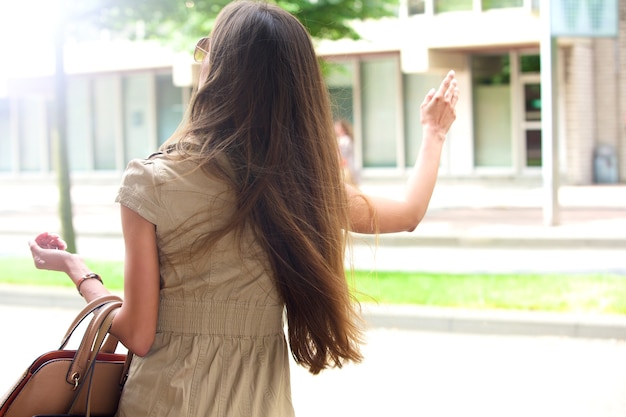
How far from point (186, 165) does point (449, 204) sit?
19.9m

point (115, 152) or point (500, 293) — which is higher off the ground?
point (115, 152)

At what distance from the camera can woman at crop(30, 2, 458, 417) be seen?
2.02 m

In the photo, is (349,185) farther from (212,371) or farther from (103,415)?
(103,415)

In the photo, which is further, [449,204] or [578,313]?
[449,204]

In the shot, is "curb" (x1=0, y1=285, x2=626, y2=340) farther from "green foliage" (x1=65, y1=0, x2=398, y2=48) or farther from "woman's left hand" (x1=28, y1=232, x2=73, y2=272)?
"green foliage" (x1=65, y1=0, x2=398, y2=48)

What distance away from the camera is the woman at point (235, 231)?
2018 mm

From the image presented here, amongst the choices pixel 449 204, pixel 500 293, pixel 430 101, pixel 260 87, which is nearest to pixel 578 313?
pixel 500 293

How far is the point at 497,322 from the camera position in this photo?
8156 millimetres

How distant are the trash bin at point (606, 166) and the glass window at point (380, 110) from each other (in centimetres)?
558

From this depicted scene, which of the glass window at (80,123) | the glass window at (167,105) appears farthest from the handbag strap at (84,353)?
the glass window at (80,123)

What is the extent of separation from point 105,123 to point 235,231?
1227 inches

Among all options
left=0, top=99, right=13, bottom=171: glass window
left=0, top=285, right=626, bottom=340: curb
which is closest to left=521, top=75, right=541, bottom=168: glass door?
left=0, top=285, right=626, bottom=340: curb

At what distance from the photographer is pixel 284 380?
2.15m

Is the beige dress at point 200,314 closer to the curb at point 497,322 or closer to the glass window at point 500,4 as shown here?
the curb at point 497,322
